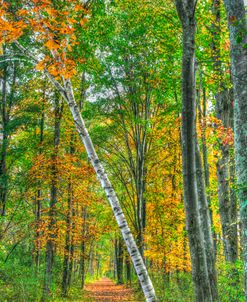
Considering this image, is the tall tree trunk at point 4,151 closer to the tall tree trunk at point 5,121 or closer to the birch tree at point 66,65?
the tall tree trunk at point 5,121

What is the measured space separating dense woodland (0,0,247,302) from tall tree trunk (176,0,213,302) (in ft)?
0.05

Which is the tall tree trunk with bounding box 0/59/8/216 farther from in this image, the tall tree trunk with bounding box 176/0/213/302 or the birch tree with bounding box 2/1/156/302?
the tall tree trunk with bounding box 176/0/213/302

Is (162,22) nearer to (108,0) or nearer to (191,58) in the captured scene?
(108,0)

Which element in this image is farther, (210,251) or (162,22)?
(162,22)

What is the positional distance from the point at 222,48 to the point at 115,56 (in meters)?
5.29

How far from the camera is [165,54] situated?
30.8 feet

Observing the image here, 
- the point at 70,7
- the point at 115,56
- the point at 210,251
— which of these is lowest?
the point at 210,251

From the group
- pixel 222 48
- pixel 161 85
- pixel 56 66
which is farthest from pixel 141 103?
pixel 56 66

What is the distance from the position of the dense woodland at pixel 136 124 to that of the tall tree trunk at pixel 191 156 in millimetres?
14

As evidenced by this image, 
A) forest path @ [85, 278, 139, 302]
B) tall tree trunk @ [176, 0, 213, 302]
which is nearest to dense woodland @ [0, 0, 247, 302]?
tall tree trunk @ [176, 0, 213, 302]

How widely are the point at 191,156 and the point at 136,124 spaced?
1078cm

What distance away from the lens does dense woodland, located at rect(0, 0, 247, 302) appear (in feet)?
13.7

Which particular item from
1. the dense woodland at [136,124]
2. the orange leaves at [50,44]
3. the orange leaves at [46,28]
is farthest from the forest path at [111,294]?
the orange leaves at [50,44]

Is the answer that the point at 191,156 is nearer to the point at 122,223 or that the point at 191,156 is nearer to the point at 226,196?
the point at 122,223
